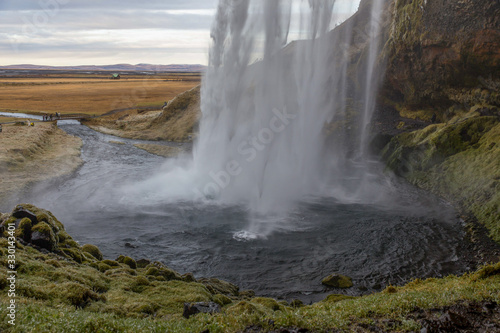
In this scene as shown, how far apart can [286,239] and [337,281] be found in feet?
17.3

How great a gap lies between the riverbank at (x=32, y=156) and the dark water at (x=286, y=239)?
2.65 metres

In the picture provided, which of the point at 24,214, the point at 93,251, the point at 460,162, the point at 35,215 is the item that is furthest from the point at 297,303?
the point at 460,162

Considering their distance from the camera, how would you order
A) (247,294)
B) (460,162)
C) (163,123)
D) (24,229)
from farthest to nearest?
(163,123)
(460,162)
(24,229)
(247,294)

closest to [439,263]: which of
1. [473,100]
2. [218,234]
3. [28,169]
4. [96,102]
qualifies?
[218,234]

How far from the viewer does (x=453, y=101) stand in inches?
1654

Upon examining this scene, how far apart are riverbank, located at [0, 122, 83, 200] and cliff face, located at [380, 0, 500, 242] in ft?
110

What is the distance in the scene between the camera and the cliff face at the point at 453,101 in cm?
2972

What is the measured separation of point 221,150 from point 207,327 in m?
26.1

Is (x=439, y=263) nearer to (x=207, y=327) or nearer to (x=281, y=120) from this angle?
(x=207, y=327)

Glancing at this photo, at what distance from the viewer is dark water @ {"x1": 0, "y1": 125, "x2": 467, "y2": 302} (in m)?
19.6

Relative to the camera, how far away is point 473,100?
38062 mm

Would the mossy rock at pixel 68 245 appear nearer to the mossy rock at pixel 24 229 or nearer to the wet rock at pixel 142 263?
the mossy rock at pixel 24 229

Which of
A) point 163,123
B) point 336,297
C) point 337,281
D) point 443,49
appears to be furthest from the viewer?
point 163,123

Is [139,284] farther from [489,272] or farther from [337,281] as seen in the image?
[489,272]
